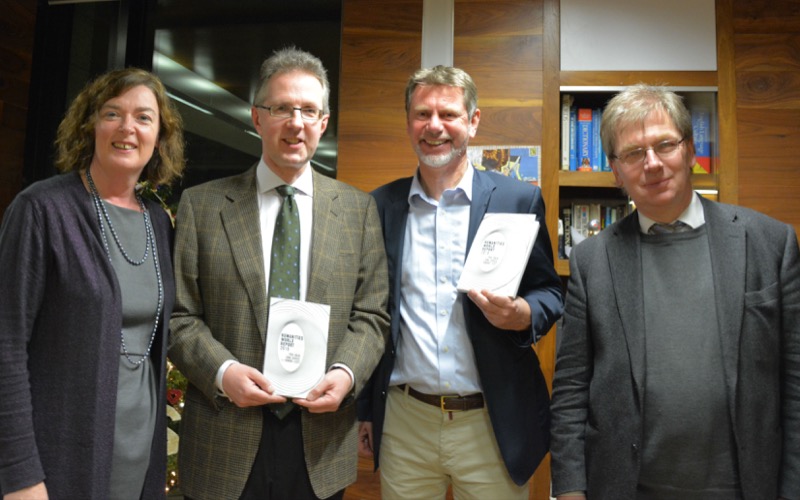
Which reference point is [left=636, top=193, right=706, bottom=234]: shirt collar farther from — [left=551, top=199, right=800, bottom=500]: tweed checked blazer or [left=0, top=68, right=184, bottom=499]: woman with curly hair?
[left=0, top=68, right=184, bottom=499]: woman with curly hair

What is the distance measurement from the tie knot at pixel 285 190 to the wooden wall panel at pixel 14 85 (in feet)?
8.47

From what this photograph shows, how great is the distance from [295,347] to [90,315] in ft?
1.63

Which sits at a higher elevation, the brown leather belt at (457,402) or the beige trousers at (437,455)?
the brown leather belt at (457,402)

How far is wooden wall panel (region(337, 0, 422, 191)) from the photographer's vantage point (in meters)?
3.14

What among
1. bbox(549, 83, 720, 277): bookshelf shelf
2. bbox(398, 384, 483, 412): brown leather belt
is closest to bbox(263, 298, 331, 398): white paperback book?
bbox(398, 384, 483, 412): brown leather belt

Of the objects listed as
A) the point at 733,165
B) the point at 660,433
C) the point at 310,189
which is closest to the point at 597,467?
the point at 660,433

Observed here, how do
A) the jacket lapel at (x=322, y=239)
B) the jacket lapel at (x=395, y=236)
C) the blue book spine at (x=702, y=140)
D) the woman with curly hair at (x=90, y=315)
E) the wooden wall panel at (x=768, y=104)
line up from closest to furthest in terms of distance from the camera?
1. the woman with curly hair at (x=90, y=315)
2. the jacket lapel at (x=322, y=239)
3. the jacket lapel at (x=395, y=236)
4. the wooden wall panel at (x=768, y=104)
5. the blue book spine at (x=702, y=140)

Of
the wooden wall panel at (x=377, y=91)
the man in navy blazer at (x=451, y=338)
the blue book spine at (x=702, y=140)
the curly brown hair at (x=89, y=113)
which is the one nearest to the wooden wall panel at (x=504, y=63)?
the wooden wall panel at (x=377, y=91)

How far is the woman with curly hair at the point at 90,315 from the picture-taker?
1367mm

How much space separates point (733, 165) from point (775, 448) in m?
1.87

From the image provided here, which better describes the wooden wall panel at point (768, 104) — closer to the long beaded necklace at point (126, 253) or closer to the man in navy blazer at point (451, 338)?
the man in navy blazer at point (451, 338)

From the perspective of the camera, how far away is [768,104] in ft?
9.68

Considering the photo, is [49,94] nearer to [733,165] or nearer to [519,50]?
[519,50]

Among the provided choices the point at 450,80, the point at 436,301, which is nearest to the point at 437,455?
the point at 436,301
